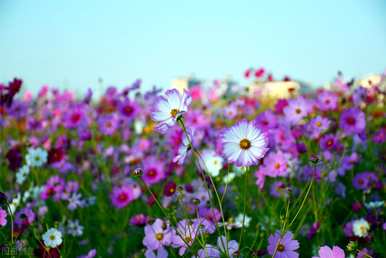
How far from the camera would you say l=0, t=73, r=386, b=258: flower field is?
3.80ft

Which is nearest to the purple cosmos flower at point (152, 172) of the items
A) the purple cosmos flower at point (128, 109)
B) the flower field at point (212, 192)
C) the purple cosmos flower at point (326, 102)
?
the flower field at point (212, 192)

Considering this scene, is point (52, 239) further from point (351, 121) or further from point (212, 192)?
point (351, 121)

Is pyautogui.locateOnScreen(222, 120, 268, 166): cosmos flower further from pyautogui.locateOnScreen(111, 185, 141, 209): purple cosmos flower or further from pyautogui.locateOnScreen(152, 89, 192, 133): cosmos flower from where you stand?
pyautogui.locateOnScreen(111, 185, 141, 209): purple cosmos flower

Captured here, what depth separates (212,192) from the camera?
233cm

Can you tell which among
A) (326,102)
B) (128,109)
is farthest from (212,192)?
(326,102)

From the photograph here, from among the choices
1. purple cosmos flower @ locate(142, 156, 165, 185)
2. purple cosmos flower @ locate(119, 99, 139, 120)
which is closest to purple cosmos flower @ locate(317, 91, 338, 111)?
purple cosmos flower @ locate(142, 156, 165, 185)

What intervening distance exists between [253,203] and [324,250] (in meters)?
1.43

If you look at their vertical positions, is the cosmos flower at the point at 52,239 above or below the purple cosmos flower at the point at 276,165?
above

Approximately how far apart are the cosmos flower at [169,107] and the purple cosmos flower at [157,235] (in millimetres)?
461

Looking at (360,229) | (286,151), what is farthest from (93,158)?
(360,229)

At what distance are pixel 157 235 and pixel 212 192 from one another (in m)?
0.89

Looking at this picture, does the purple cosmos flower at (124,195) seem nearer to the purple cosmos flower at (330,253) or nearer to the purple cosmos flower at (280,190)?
the purple cosmos flower at (280,190)

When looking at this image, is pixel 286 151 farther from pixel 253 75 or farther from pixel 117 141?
pixel 117 141

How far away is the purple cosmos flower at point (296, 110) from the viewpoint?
2303 millimetres
